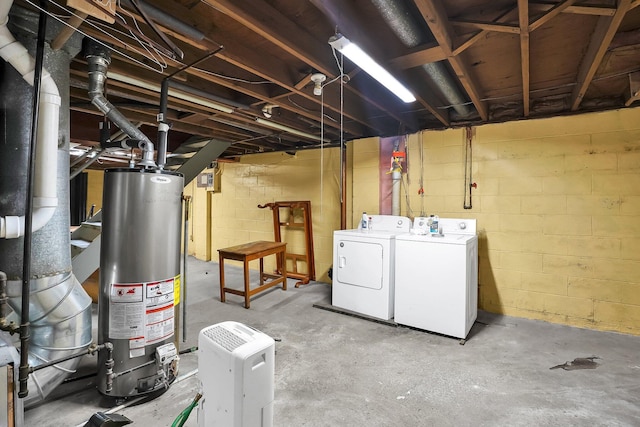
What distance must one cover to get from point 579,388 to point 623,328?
138 cm

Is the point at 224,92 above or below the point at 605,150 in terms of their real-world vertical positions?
above

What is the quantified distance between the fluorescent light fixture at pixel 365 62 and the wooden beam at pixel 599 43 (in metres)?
1.11

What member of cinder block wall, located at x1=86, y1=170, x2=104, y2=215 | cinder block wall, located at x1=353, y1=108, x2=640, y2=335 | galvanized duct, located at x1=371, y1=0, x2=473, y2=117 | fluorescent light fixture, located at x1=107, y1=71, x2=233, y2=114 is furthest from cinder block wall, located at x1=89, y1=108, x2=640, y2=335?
cinder block wall, located at x1=86, y1=170, x2=104, y2=215

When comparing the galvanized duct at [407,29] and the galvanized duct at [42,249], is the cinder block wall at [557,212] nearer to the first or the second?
the galvanized duct at [407,29]

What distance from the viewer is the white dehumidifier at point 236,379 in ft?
3.56

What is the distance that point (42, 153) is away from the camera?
142 centimetres

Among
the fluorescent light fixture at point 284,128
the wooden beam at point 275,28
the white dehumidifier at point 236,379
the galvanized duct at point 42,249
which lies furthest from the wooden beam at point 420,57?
the galvanized duct at point 42,249

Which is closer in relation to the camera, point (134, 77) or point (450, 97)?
point (134, 77)

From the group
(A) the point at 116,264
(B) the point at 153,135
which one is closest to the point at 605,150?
(A) the point at 116,264

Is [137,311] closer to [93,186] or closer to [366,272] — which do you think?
[366,272]

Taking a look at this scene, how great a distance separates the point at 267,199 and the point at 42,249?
3.74 meters

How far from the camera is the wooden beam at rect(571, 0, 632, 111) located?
1.49 meters

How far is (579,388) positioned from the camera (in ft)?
6.51

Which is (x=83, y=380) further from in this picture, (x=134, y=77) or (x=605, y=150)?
(x=605, y=150)
